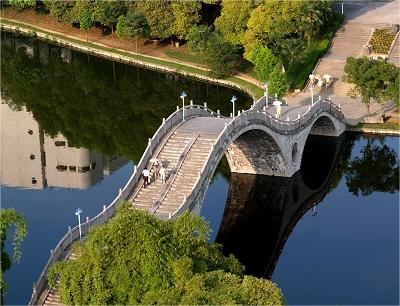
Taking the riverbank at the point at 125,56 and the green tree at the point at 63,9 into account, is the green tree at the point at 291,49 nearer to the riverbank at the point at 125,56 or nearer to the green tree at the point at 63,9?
the riverbank at the point at 125,56

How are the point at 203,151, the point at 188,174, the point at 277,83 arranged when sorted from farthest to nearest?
1. the point at 277,83
2. the point at 203,151
3. the point at 188,174

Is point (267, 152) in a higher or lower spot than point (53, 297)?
higher

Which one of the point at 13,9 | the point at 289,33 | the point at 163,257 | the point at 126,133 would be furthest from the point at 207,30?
the point at 163,257

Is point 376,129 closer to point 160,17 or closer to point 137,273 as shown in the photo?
point 160,17

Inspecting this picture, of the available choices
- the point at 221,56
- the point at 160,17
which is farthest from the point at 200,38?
the point at 160,17

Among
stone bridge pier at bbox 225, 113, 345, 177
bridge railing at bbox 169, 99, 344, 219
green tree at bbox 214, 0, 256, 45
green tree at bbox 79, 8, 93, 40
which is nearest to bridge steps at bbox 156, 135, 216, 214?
bridge railing at bbox 169, 99, 344, 219

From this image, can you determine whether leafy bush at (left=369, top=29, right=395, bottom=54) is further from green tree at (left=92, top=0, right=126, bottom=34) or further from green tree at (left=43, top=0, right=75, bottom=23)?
green tree at (left=43, top=0, right=75, bottom=23)

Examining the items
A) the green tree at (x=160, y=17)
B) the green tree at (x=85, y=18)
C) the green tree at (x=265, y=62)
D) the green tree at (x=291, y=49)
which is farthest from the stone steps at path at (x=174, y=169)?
the green tree at (x=85, y=18)
